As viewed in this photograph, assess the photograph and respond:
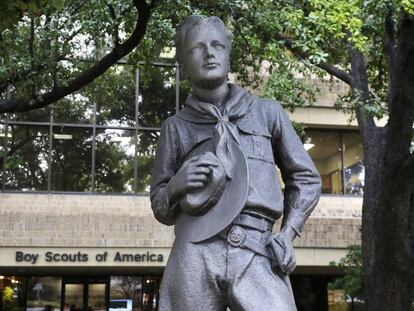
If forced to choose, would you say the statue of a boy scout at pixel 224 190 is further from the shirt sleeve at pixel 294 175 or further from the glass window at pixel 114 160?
the glass window at pixel 114 160

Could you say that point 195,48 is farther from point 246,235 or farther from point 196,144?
point 246,235

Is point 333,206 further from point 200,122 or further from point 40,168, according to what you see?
point 200,122

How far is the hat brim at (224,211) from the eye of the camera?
331 centimetres

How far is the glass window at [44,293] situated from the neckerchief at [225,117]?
66.4 feet

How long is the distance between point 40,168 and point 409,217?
41.6 feet

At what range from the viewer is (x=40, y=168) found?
20.1 meters

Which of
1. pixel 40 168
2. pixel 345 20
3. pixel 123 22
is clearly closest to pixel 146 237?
pixel 40 168

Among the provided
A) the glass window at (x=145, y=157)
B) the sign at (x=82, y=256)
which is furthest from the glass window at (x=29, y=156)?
the glass window at (x=145, y=157)

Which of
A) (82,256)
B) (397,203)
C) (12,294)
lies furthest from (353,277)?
(12,294)

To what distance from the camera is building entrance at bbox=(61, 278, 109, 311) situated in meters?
22.9

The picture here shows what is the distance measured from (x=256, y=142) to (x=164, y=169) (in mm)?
530

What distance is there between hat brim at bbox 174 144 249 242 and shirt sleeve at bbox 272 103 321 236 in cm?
32

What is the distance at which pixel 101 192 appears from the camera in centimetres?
2027

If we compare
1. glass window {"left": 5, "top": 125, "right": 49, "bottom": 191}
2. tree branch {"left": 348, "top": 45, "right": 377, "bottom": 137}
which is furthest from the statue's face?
glass window {"left": 5, "top": 125, "right": 49, "bottom": 191}
